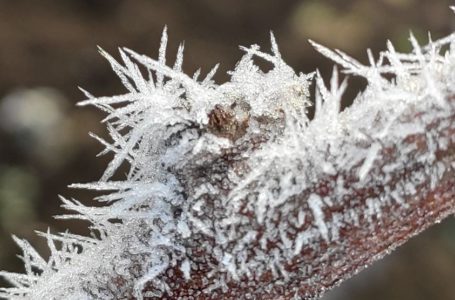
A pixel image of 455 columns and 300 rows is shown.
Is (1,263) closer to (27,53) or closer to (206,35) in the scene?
(27,53)

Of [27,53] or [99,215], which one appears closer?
[99,215]

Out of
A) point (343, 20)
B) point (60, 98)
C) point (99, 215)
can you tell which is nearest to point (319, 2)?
point (343, 20)

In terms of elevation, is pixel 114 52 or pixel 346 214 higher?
pixel 114 52

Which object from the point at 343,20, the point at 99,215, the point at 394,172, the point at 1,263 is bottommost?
the point at 394,172

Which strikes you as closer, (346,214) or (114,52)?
(346,214)

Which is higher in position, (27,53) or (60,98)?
(27,53)

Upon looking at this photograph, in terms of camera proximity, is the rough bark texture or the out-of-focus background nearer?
the rough bark texture

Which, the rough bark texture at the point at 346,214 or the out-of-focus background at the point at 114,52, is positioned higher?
the out-of-focus background at the point at 114,52

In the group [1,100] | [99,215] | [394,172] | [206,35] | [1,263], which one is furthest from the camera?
[206,35]
